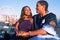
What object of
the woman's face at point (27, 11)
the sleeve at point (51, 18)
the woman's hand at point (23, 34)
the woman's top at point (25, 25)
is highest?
the woman's face at point (27, 11)

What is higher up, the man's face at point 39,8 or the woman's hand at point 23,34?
the man's face at point 39,8

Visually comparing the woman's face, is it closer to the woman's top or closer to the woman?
the woman

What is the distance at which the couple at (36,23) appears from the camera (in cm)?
238

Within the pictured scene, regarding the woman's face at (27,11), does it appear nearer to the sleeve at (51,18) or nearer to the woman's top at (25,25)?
the woman's top at (25,25)

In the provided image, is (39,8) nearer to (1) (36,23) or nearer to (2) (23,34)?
(1) (36,23)

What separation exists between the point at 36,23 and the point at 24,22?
220mm

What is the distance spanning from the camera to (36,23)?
241 centimetres

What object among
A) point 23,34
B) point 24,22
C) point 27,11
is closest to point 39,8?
point 27,11

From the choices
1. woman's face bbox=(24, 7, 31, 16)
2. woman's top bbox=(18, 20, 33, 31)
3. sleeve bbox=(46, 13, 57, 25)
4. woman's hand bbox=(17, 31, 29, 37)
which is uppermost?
woman's face bbox=(24, 7, 31, 16)

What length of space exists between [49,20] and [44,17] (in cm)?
11

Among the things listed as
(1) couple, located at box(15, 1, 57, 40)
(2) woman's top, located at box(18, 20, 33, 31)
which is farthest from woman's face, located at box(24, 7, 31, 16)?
(2) woman's top, located at box(18, 20, 33, 31)

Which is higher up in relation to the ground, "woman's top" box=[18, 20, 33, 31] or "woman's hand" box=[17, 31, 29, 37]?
"woman's top" box=[18, 20, 33, 31]

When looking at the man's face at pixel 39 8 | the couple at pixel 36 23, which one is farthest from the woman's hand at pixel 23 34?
the man's face at pixel 39 8

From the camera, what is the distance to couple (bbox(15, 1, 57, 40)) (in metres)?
2.38
